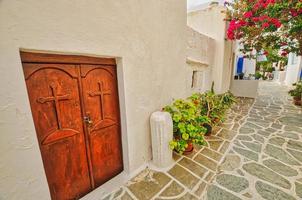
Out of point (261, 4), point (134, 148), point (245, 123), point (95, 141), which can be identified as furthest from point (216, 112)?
point (261, 4)

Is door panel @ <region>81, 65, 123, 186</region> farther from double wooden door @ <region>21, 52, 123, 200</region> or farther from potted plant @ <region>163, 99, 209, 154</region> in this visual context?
potted plant @ <region>163, 99, 209, 154</region>

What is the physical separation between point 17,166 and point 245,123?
20.3 feet

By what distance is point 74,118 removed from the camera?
1911 millimetres

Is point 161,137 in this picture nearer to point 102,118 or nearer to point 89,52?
point 102,118

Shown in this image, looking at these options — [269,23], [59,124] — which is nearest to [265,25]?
[269,23]

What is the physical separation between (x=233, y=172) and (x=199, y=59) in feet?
14.2

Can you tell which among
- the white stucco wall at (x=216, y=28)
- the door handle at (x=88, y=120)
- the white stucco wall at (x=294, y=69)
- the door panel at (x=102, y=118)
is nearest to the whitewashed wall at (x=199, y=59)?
the white stucco wall at (x=216, y=28)

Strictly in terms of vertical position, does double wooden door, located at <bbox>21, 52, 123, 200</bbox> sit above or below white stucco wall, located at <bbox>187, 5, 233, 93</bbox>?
below

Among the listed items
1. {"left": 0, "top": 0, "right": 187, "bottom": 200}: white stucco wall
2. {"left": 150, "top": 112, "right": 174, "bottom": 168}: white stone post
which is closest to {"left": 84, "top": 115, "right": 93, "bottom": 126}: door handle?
{"left": 0, "top": 0, "right": 187, "bottom": 200}: white stucco wall

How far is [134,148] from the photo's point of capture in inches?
104

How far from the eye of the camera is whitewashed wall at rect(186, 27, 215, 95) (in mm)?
5027

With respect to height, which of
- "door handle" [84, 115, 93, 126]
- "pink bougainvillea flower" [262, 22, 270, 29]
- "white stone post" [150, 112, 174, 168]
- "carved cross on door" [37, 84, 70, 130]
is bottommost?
"white stone post" [150, 112, 174, 168]

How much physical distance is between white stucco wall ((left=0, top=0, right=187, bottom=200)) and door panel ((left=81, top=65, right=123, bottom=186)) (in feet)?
0.55

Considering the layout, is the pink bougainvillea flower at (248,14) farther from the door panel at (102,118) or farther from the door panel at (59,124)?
the door panel at (59,124)
